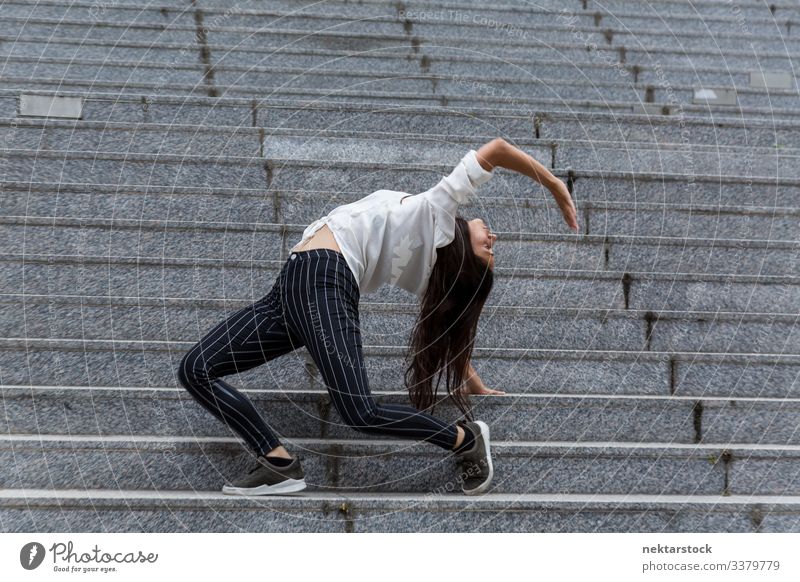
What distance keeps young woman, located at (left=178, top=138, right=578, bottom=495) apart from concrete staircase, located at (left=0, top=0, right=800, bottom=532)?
0.22 m

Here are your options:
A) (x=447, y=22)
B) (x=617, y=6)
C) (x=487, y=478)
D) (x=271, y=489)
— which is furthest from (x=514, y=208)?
(x=617, y=6)

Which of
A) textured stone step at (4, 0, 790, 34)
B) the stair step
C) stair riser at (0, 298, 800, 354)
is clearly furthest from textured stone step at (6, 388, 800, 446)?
textured stone step at (4, 0, 790, 34)

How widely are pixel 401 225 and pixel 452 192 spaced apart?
29 cm

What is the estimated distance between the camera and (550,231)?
607 cm

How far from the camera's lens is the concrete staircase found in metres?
4.30

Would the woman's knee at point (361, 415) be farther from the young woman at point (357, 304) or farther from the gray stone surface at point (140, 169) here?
the gray stone surface at point (140, 169)

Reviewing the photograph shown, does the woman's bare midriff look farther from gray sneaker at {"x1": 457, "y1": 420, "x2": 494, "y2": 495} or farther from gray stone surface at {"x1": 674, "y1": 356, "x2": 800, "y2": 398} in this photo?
gray stone surface at {"x1": 674, "y1": 356, "x2": 800, "y2": 398}

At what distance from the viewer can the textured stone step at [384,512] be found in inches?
156

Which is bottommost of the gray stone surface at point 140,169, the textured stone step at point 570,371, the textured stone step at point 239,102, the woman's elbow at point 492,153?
the textured stone step at point 570,371

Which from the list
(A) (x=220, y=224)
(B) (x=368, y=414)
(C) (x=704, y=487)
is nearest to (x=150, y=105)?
(A) (x=220, y=224)

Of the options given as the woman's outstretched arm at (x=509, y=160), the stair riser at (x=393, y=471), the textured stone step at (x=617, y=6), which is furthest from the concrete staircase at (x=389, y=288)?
the woman's outstretched arm at (x=509, y=160)

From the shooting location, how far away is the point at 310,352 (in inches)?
164

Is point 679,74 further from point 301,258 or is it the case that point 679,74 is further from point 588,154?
point 301,258

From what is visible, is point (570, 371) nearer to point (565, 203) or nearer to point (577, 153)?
point (565, 203)
